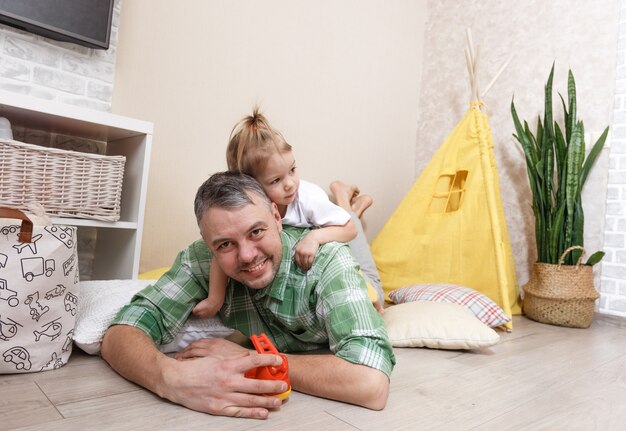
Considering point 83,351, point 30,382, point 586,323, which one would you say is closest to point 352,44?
point 586,323

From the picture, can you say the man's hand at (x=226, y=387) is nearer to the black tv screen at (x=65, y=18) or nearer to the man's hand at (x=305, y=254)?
the man's hand at (x=305, y=254)

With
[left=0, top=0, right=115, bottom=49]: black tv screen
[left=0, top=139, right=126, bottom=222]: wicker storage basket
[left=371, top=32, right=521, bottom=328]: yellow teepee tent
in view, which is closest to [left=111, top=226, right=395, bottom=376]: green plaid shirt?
[left=0, top=139, right=126, bottom=222]: wicker storage basket

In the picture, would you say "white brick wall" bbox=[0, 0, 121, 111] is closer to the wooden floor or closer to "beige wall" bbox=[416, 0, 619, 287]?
the wooden floor

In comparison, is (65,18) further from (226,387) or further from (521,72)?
(521,72)

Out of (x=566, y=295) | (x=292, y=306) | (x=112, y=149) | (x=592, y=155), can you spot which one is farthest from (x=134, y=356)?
(x=592, y=155)

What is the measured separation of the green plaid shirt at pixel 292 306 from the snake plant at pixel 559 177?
1523mm

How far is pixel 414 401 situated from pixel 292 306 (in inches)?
14.5

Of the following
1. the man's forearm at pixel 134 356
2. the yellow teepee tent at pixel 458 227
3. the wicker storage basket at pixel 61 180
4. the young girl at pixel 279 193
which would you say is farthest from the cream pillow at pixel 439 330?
the wicker storage basket at pixel 61 180

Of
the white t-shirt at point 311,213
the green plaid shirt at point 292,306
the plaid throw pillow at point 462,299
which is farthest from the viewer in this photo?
the plaid throw pillow at point 462,299

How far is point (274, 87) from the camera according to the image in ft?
8.42

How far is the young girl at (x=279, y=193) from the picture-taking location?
125cm

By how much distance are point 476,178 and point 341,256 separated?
1.60m

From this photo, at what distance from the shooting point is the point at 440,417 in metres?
1.04

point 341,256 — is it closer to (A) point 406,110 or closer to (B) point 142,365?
(B) point 142,365
